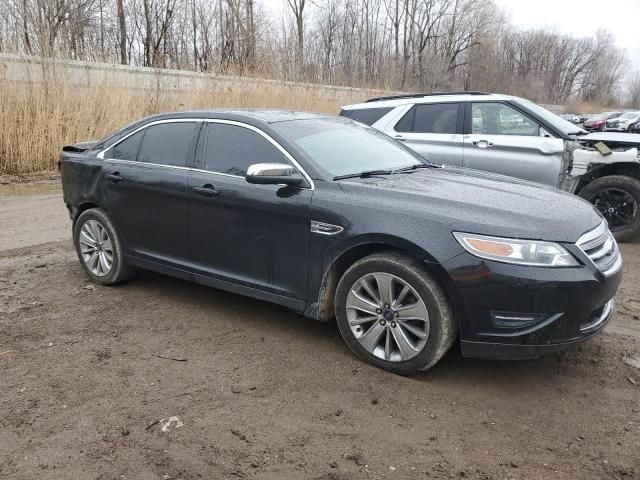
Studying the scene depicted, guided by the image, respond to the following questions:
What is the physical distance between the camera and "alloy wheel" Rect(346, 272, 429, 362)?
3.25 meters

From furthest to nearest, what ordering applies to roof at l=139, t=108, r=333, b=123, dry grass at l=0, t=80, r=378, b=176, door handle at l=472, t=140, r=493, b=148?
dry grass at l=0, t=80, r=378, b=176
door handle at l=472, t=140, r=493, b=148
roof at l=139, t=108, r=333, b=123

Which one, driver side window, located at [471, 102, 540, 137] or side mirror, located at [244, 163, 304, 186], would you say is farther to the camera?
driver side window, located at [471, 102, 540, 137]

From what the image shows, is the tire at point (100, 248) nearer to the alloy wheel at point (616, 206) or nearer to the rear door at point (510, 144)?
the rear door at point (510, 144)

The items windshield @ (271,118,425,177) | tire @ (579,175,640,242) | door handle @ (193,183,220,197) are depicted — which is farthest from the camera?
tire @ (579,175,640,242)

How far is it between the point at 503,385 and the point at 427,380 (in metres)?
0.46

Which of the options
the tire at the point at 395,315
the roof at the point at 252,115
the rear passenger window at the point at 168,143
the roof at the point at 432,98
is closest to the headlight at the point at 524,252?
the tire at the point at 395,315

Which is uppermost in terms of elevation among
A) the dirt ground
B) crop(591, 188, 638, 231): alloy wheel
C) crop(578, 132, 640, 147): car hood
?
crop(578, 132, 640, 147): car hood

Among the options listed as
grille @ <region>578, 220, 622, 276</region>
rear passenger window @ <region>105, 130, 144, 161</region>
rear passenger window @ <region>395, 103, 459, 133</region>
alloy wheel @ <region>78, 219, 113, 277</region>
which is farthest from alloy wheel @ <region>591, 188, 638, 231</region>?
alloy wheel @ <region>78, 219, 113, 277</region>

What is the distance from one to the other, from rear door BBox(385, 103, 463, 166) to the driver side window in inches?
8.9

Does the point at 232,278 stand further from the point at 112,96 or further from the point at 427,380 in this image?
the point at 112,96

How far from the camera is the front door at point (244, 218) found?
3.70 meters

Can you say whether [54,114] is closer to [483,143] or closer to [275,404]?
[483,143]

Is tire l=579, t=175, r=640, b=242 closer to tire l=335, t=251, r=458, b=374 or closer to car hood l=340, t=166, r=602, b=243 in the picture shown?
Answer: car hood l=340, t=166, r=602, b=243

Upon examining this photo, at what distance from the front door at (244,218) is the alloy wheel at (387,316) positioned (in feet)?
1.46
